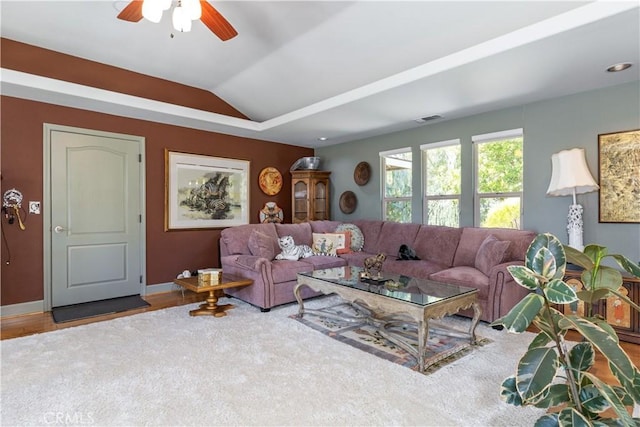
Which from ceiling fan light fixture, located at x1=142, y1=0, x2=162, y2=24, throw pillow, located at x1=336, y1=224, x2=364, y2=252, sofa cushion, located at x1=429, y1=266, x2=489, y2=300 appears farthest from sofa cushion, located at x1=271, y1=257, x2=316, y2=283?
ceiling fan light fixture, located at x1=142, y1=0, x2=162, y2=24

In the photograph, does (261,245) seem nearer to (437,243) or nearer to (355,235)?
(355,235)

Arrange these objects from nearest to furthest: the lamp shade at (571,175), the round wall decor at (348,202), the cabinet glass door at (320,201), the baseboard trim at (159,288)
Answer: the lamp shade at (571,175), the baseboard trim at (159,288), the round wall decor at (348,202), the cabinet glass door at (320,201)

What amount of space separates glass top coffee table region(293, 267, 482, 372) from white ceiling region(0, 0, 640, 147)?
196cm

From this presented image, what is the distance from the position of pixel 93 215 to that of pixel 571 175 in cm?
553

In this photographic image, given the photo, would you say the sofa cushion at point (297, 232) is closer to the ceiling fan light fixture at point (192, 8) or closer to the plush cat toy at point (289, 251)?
the plush cat toy at point (289, 251)

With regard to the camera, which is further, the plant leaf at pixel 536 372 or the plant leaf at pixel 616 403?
the plant leaf at pixel 536 372

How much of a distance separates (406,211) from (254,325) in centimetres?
310

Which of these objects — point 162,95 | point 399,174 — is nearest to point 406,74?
point 399,174

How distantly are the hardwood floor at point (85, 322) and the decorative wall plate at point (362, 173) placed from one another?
3.19m

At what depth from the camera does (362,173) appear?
5.85 metres

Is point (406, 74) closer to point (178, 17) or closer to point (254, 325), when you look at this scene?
point (178, 17)

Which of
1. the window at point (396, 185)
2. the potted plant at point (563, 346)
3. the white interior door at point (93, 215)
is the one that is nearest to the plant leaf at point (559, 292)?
the potted plant at point (563, 346)

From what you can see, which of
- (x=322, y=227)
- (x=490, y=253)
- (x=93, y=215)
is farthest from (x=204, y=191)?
(x=490, y=253)

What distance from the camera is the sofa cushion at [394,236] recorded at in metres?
4.74
